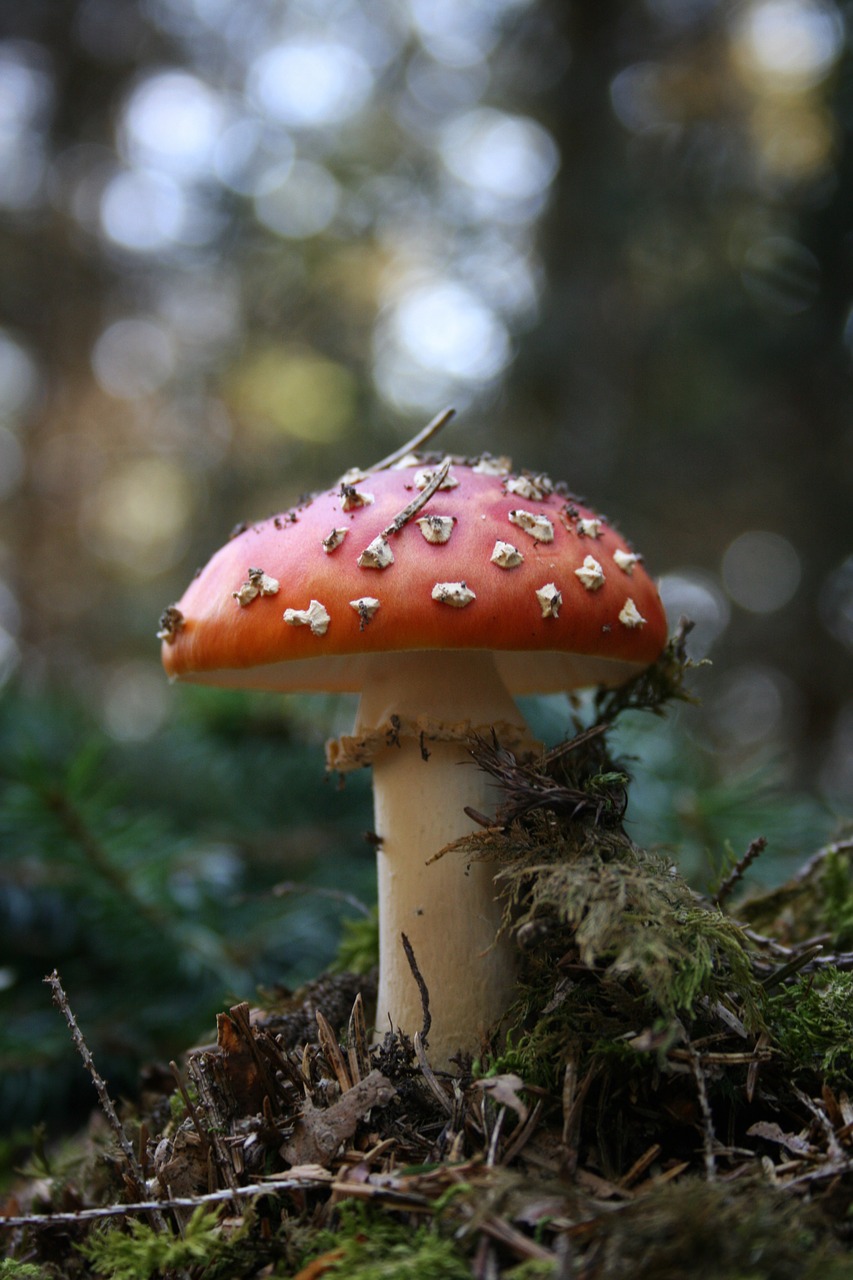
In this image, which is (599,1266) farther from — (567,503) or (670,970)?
(567,503)

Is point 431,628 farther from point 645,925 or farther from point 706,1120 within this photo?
point 706,1120

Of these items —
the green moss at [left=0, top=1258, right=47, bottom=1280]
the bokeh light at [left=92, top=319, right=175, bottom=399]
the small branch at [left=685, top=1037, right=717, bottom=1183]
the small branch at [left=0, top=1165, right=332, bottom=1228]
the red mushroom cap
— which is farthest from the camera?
the bokeh light at [left=92, top=319, right=175, bottom=399]

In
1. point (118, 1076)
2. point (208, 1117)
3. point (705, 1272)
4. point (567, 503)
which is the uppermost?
point (567, 503)

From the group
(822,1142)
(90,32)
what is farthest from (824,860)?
(90,32)

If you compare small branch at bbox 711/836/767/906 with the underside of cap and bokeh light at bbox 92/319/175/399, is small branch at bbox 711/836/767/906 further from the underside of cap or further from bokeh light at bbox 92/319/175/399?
bokeh light at bbox 92/319/175/399

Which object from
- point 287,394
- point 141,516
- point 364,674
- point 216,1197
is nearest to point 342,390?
point 287,394

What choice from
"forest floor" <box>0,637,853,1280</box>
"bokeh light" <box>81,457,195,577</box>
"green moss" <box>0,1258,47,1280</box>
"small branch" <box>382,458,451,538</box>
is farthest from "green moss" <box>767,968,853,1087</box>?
Answer: "bokeh light" <box>81,457,195,577</box>
